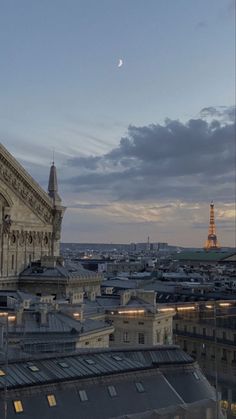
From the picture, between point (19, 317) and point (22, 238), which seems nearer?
point (19, 317)

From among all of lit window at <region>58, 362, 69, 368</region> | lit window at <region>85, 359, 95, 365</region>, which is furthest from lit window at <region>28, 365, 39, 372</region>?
lit window at <region>85, 359, 95, 365</region>

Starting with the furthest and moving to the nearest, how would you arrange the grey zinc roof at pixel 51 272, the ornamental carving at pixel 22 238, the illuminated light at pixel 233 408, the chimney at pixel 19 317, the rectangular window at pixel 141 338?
the ornamental carving at pixel 22 238 < the grey zinc roof at pixel 51 272 < the rectangular window at pixel 141 338 < the illuminated light at pixel 233 408 < the chimney at pixel 19 317

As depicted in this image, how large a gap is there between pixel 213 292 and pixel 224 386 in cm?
3081

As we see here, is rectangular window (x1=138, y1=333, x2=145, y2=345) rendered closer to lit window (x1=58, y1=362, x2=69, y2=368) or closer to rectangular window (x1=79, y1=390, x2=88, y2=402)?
lit window (x1=58, y1=362, x2=69, y2=368)

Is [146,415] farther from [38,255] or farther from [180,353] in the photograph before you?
[38,255]

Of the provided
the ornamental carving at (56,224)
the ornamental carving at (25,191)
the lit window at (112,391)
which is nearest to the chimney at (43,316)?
the lit window at (112,391)

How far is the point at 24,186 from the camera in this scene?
83.8m

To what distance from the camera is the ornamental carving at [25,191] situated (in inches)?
3182

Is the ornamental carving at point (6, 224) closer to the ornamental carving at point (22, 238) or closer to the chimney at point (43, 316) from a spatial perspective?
the ornamental carving at point (22, 238)

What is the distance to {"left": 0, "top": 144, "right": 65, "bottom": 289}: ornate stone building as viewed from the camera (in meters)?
80.7

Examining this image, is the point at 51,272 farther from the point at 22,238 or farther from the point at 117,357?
the point at 117,357

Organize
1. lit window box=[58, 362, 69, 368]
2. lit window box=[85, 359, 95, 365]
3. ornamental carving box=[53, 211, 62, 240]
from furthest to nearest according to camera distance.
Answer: ornamental carving box=[53, 211, 62, 240] → lit window box=[85, 359, 95, 365] → lit window box=[58, 362, 69, 368]

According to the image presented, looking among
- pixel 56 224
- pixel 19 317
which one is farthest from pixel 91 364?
pixel 56 224

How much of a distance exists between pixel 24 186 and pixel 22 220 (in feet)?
13.4
